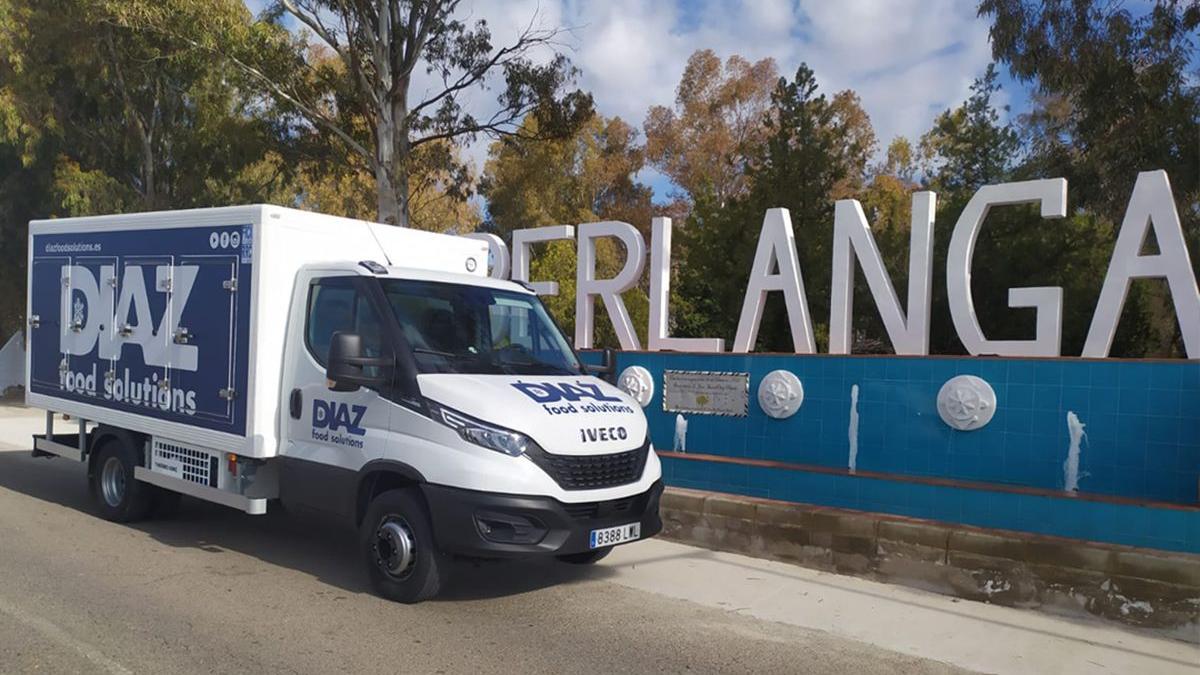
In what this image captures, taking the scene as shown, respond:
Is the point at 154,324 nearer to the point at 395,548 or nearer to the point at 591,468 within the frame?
the point at 395,548

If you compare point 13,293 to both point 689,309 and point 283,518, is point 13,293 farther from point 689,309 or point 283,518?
point 283,518

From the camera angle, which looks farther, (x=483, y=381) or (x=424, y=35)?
(x=424, y=35)

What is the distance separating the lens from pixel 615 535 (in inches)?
255

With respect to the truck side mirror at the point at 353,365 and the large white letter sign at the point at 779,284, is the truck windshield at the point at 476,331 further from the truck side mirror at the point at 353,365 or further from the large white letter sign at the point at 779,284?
the large white letter sign at the point at 779,284

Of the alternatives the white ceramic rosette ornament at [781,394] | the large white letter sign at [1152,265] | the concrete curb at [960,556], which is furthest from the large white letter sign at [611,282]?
the large white letter sign at [1152,265]

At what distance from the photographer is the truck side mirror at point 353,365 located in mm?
6387

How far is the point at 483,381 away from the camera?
21.2 ft

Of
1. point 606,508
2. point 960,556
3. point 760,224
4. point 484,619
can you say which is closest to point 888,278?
point 960,556

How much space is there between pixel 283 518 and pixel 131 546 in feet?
5.53

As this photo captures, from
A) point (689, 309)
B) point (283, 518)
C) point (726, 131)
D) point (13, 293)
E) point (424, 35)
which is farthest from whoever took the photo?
point (726, 131)

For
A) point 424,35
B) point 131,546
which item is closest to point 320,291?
point 131,546

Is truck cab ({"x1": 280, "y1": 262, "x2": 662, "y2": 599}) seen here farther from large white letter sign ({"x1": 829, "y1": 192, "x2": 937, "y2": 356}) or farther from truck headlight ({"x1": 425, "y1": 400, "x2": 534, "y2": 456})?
large white letter sign ({"x1": 829, "y1": 192, "x2": 937, "y2": 356})

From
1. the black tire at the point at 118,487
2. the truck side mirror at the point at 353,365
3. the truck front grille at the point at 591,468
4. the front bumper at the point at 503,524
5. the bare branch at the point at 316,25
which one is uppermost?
the bare branch at the point at 316,25

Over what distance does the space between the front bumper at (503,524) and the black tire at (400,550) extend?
19cm
